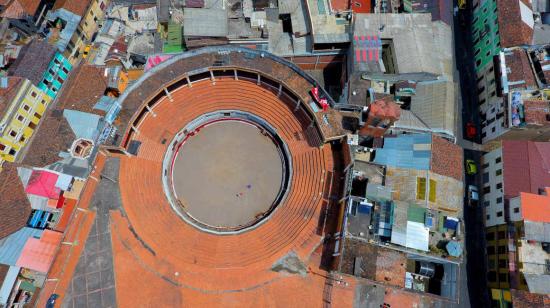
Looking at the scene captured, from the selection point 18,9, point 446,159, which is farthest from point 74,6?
point 446,159

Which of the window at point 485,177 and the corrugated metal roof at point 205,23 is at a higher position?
the corrugated metal roof at point 205,23

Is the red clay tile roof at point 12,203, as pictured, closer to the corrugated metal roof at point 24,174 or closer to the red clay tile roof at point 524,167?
the corrugated metal roof at point 24,174

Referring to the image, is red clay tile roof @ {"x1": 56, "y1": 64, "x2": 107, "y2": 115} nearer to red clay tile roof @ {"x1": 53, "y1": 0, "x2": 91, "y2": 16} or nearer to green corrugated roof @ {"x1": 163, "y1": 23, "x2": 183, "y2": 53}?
green corrugated roof @ {"x1": 163, "y1": 23, "x2": 183, "y2": 53}

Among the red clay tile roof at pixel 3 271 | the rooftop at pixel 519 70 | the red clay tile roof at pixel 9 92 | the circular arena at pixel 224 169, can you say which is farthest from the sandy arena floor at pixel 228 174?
the rooftop at pixel 519 70

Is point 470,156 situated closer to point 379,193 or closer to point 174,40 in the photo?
point 379,193

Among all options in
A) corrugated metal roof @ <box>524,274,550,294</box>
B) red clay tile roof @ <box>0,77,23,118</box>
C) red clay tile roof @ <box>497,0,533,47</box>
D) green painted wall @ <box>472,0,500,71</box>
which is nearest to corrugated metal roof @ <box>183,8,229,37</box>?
red clay tile roof @ <box>0,77,23,118</box>

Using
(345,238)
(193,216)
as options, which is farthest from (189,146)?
(345,238)

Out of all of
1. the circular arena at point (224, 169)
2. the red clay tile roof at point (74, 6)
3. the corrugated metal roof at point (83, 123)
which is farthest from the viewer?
the red clay tile roof at point (74, 6)
